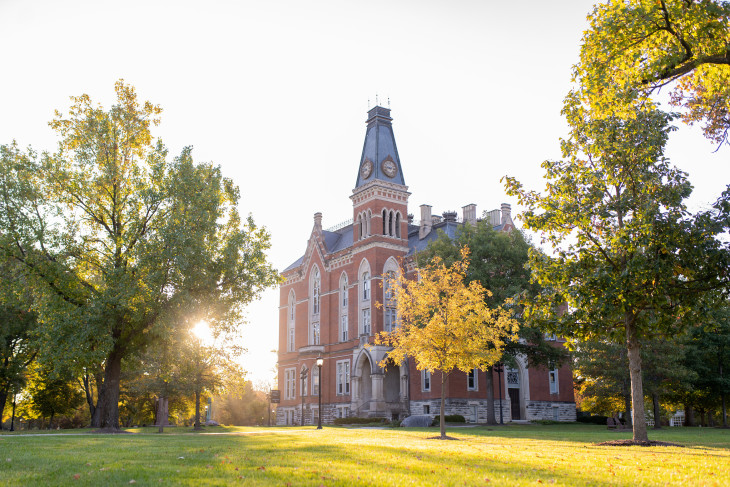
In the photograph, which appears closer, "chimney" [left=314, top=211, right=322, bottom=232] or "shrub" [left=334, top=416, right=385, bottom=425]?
"shrub" [left=334, top=416, right=385, bottom=425]

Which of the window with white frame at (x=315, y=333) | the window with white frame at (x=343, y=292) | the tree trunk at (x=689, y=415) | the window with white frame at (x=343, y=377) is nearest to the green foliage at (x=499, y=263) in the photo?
the tree trunk at (x=689, y=415)

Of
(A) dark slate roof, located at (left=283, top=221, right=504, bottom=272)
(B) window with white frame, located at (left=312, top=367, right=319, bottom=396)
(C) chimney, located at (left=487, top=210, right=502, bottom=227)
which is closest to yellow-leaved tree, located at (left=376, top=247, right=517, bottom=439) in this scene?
(A) dark slate roof, located at (left=283, top=221, right=504, bottom=272)

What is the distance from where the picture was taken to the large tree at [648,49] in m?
13.0

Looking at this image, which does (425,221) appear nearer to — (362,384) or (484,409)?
(362,384)

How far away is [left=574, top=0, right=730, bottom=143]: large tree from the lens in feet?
42.7

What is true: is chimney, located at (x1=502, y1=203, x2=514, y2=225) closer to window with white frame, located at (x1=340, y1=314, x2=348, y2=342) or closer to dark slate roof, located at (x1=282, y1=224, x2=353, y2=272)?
dark slate roof, located at (x1=282, y1=224, x2=353, y2=272)

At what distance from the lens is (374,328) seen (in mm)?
51688

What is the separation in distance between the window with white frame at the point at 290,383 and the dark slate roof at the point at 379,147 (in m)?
20.3

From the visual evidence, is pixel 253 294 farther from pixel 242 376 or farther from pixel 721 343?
pixel 721 343

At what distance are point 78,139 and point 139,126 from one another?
110 inches

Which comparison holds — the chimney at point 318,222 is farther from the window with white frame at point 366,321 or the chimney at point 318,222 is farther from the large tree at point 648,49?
the large tree at point 648,49

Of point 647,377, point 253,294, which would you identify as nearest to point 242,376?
point 253,294

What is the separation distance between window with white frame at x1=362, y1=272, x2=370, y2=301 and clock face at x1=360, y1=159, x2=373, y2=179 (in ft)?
28.1

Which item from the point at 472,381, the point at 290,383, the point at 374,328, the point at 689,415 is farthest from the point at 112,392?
the point at 689,415
